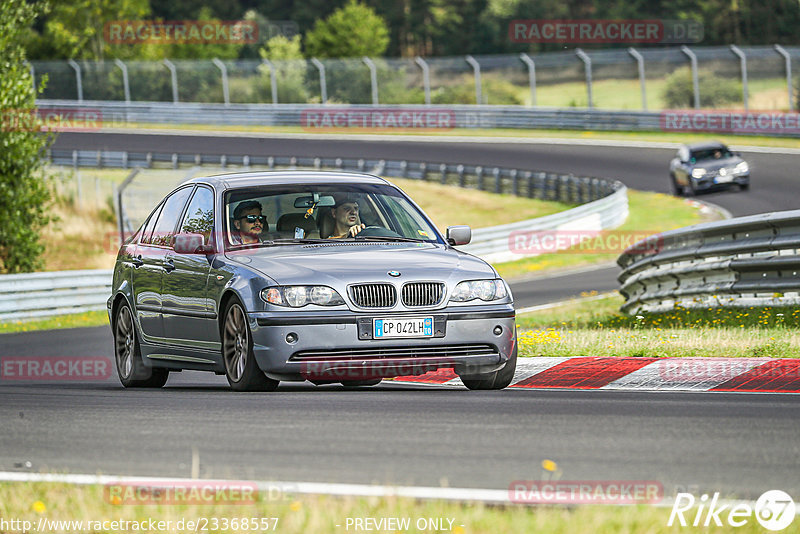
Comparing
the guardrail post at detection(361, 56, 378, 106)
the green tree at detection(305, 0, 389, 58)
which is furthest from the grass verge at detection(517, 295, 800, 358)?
the green tree at detection(305, 0, 389, 58)

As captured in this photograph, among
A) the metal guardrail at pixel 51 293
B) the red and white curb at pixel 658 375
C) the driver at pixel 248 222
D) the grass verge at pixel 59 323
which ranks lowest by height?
the grass verge at pixel 59 323

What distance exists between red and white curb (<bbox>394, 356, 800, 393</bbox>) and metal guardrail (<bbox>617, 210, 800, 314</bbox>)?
327 cm

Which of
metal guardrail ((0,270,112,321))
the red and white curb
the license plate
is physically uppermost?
the license plate

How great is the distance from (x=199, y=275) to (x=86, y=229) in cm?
2977

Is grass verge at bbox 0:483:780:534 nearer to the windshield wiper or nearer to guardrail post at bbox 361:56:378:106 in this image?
the windshield wiper

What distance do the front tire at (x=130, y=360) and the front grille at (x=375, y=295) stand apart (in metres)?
2.69

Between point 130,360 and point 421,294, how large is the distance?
3.21m

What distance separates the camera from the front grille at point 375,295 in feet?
27.8

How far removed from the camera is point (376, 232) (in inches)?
380

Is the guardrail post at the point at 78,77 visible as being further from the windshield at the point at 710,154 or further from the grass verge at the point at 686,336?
the grass verge at the point at 686,336

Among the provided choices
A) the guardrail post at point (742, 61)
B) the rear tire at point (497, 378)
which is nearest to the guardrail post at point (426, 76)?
the guardrail post at point (742, 61)

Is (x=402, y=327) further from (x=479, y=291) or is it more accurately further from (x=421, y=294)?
(x=479, y=291)

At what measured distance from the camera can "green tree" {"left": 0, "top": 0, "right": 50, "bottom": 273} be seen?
92.0 ft

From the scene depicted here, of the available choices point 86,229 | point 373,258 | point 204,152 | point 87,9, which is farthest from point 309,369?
point 87,9
